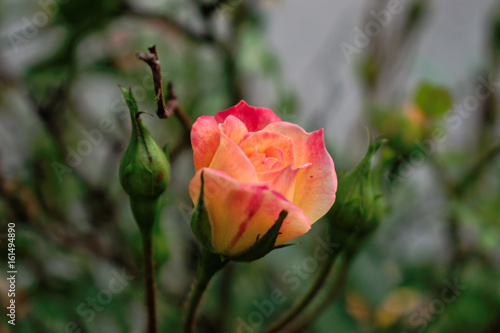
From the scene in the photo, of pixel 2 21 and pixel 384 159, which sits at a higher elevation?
pixel 384 159

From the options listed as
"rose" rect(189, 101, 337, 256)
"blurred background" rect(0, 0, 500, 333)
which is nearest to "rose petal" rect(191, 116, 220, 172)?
"rose" rect(189, 101, 337, 256)

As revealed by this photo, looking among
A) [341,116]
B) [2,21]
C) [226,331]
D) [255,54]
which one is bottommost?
[341,116]

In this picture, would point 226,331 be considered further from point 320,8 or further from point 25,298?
point 320,8

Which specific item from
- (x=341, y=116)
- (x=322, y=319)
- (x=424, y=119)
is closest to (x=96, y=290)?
(x=322, y=319)

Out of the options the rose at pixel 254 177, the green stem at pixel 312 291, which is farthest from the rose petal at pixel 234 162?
the green stem at pixel 312 291

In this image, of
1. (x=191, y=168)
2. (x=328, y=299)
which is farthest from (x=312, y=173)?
(x=191, y=168)

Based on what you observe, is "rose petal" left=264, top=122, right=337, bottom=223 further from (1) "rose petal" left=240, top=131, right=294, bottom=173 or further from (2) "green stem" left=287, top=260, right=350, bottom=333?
(2) "green stem" left=287, top=260, right=350, bottom=333

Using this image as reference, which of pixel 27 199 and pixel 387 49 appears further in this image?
pixel 387 49
